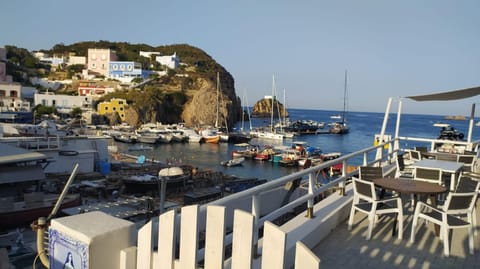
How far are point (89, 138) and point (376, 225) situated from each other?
28584mm

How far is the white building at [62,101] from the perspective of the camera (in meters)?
77.3

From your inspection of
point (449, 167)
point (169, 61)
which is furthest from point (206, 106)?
point (449, 167)

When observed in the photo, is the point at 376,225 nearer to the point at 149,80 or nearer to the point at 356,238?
the point at 356,238

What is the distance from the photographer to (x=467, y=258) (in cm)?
409

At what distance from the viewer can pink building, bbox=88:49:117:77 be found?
109812 millimetres

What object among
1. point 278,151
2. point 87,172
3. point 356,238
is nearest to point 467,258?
point 356,238

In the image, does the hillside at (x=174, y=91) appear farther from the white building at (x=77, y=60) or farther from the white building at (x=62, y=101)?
the white building at (x=62, y=101)

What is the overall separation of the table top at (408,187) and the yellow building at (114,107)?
78.4 m

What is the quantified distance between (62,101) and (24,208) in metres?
71.6

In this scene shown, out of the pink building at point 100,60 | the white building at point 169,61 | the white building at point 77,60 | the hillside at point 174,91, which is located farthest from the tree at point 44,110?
the white building at point 77,60

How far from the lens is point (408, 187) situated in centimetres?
490

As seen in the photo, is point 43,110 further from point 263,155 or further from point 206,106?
point 263,155

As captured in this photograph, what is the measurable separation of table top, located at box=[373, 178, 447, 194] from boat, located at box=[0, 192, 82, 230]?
49.5 ft

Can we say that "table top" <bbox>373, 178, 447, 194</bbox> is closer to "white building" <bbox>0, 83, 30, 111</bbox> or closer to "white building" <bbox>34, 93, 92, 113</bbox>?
"white building" <bbox>0, 83, 30, 111</bbox>
